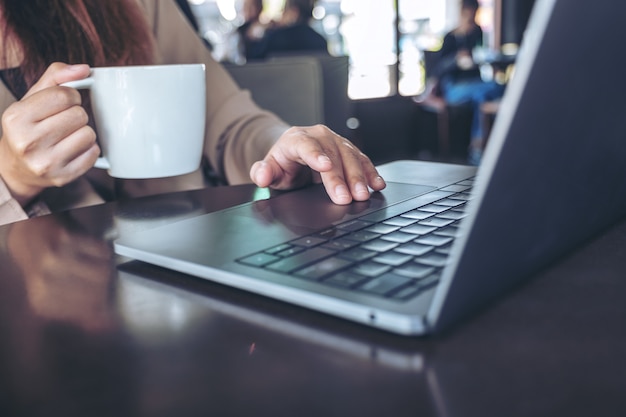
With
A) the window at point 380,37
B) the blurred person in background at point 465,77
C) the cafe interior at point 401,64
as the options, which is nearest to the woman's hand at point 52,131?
the cafe interior at point 401,64

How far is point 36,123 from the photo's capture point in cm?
59

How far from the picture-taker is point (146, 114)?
2.10ft

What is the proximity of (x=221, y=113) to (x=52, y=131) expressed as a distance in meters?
0.40

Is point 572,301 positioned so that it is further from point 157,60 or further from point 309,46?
point 309,46

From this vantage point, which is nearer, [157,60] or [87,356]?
[87,356]

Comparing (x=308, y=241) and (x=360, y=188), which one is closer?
(x=308, y=241)

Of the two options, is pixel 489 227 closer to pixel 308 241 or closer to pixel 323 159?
pixel 308 241

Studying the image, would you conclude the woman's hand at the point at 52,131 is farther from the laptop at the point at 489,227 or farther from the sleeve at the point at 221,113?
the sleeve at the point at 221,113

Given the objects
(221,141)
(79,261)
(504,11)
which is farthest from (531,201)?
(504,11)

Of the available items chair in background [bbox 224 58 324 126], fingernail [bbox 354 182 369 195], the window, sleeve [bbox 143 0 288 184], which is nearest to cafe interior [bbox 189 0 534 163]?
the window

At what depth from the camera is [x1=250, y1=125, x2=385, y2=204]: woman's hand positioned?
59cm

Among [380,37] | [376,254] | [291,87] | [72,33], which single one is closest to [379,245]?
[376,254]

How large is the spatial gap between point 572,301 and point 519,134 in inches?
4.8

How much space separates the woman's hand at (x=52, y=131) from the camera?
0.59m
